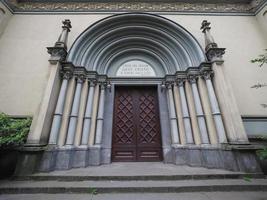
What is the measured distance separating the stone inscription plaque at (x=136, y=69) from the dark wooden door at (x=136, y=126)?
0.66 metres

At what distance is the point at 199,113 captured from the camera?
5.07 meters

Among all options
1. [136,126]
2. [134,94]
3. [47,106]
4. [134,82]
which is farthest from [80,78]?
[136,126]

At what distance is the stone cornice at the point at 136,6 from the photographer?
278 inches

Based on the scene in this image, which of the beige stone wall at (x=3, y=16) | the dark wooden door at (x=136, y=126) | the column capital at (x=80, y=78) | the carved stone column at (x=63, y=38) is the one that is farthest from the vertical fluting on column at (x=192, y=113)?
the beige stone wall at (x=3, y=16)

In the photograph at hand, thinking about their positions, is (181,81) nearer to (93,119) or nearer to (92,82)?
(92,82)

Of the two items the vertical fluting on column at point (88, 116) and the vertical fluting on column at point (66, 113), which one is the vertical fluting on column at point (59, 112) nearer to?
the vertical fluting on column at point (66, 113)

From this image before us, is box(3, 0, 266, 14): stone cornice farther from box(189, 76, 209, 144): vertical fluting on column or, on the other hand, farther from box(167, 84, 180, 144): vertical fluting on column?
box(167, 84, 180, 144): vertical fluting on column

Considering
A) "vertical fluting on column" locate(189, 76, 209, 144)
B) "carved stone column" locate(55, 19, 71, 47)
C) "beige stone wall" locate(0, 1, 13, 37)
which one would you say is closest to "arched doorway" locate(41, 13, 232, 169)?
"vertical fluting on column" locate(189, 76, 209, 144)

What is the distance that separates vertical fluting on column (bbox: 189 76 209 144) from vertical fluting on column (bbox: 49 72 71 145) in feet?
15.4

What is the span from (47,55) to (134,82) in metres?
3.91

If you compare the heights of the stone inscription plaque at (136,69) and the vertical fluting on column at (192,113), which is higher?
the stone inscription plaque at (136,69)

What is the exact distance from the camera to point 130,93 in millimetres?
6586

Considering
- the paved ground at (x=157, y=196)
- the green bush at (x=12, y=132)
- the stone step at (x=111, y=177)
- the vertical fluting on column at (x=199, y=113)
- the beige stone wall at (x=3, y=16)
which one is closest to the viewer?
the paved ground at (x=157, y=196)

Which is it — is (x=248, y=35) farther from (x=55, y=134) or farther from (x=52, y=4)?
(x=52, y=4)
